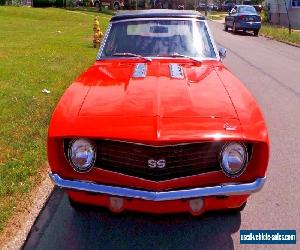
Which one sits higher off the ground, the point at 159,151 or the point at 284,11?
the point at 284,11

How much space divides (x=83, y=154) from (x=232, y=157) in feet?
3.60

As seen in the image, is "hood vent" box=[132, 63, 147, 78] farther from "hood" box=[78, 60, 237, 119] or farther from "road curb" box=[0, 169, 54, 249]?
"road curb" box=[0, 169, 54, 249]

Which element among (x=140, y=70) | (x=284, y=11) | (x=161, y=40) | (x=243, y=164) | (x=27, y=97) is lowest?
(x=27, y=97)

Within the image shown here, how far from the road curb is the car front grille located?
1032 millimetres

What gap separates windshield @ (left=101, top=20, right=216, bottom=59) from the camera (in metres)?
4.82

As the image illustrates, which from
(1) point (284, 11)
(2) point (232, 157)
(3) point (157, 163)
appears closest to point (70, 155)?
(3) point (157, 163)

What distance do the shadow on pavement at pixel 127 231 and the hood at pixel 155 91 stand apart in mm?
872

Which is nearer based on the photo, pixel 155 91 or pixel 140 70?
pixel 155 91

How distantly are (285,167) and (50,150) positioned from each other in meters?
3.04

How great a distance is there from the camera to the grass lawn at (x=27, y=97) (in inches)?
175

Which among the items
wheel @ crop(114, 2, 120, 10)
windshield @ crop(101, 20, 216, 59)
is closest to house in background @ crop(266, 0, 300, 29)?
wheel @ crop(114, 2, 120, 10)

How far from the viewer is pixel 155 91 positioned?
3.61m

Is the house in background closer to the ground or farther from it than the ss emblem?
farther from it

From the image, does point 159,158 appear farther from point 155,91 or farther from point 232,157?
point 155,91
